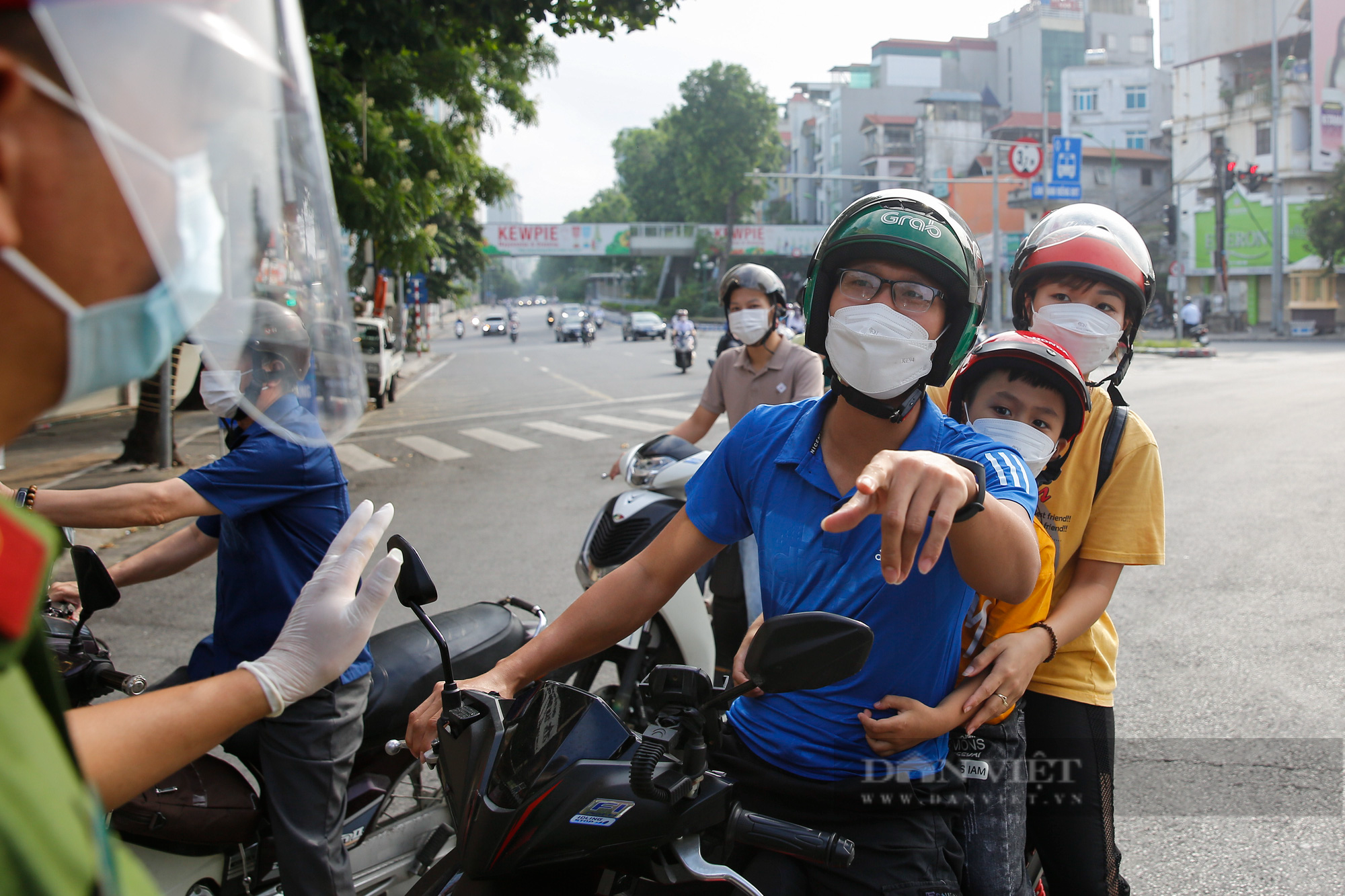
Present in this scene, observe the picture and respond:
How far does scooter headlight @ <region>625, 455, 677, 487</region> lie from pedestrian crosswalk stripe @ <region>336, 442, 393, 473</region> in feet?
26.0

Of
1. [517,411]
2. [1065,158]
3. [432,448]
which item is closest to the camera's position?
[432,448]

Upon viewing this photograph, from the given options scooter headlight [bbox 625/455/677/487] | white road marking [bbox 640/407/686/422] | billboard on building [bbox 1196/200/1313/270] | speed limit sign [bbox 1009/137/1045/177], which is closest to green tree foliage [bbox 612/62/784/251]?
billboard on building [bbox 1196/200/1313/270]

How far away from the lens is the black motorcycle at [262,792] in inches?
96.3

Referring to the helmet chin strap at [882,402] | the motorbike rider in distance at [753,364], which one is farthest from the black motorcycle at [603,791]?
the motorbike rider in distance at [753,364]

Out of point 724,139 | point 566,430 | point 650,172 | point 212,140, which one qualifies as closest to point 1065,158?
point 566,430

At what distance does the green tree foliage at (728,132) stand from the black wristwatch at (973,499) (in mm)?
66394

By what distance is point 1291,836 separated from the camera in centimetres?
338

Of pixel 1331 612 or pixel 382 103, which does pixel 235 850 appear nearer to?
pixel 1331 612

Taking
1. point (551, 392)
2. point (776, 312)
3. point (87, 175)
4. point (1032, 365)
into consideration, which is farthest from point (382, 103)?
point (87, 175)

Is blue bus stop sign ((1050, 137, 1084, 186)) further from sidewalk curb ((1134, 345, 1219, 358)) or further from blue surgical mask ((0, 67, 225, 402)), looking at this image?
blue surgical mask ((0, 67, 225, 402))

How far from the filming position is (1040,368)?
2.20 meters

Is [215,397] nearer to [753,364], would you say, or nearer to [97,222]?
[97,222]

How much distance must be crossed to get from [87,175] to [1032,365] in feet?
6.33

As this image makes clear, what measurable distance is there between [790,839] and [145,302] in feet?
4.22
